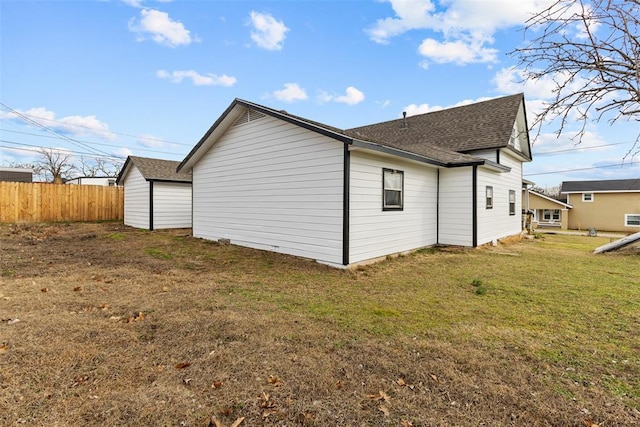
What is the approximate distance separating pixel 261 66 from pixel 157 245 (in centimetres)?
886

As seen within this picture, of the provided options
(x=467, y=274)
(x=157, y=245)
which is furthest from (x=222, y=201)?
(x=467, y=274)

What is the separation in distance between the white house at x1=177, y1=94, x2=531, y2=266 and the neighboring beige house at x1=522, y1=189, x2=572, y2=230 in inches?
845

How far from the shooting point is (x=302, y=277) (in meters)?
6.57

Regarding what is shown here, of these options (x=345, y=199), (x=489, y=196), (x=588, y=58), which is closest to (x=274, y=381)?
(x=588, y=58)

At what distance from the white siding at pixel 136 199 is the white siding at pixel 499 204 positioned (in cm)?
1464

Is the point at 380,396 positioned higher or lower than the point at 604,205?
lower

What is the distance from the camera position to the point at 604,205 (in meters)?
29.5

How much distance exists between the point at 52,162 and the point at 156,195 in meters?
32.8

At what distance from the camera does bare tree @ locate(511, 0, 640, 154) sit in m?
2.42

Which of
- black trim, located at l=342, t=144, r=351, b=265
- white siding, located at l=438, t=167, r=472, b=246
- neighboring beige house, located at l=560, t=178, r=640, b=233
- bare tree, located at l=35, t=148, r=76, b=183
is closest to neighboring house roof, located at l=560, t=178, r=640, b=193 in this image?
neighboring beige house, located at l=560, t=178, r=640, b=233

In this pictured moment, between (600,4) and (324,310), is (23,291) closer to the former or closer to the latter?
(324,310)

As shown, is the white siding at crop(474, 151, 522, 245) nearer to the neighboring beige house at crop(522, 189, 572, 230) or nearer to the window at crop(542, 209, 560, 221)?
the neighboring beige house at crop(522, 189, 572, 230)

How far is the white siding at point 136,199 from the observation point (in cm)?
1538

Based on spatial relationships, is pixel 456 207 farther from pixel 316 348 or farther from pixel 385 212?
pixel 316 348
